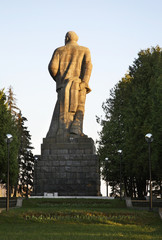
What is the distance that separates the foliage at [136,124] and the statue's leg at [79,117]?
3.75m

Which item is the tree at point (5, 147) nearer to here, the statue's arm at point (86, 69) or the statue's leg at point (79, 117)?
the statue's leg at point (79, 117)

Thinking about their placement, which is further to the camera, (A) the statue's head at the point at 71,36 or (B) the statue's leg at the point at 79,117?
(A) the statue's head at the point at 71,36

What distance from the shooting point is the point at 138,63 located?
37.0m

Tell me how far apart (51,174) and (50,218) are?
1371 cm

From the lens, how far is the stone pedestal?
92.9ft

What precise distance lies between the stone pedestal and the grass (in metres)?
11.9

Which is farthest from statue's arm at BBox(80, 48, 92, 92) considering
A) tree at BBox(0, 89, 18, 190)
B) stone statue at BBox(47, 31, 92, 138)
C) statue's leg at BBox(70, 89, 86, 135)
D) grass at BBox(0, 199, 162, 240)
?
grass at BBox(0, 199, 162, 240)

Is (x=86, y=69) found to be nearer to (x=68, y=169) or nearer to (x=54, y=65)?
(x=54, y=65)

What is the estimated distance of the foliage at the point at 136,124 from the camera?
1051 inches

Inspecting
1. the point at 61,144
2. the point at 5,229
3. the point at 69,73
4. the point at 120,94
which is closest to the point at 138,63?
the point at 120,94

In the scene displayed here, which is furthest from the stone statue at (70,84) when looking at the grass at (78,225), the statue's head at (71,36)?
the grass at (78,225)

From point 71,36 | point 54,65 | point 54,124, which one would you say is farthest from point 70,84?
point 71,36

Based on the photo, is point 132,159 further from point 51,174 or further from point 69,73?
point 69,73

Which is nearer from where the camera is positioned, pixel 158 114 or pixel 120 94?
pixel 158 114
